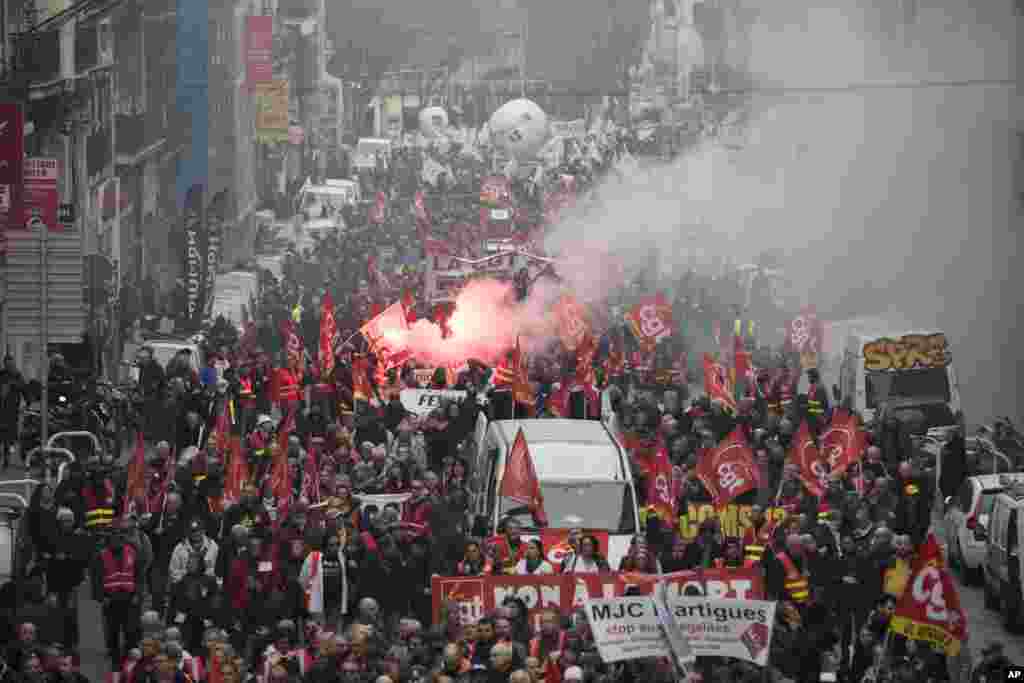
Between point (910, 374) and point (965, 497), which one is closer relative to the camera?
point (965, 497)

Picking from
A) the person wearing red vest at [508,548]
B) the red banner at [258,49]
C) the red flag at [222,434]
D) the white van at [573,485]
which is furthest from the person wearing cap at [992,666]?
the red banner at [258,49]

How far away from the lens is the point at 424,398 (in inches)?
1095

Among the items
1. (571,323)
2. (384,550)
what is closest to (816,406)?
(571,323)

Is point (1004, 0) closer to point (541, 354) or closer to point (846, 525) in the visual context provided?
point (541, 354)

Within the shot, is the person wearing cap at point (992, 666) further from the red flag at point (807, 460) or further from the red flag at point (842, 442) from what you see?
the red flag at point (842, 442)

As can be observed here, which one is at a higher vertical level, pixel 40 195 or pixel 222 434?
pixel 40 195

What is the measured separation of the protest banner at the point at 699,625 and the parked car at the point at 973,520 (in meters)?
7.69

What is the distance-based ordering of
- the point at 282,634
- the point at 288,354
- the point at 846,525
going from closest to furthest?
1. the point at 282,634
2. the point at 846,525
3. the point at 288,354

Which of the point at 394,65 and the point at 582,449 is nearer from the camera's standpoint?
the point at 582,449

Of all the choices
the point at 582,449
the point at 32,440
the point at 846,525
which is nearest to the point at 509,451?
the point at 582,449

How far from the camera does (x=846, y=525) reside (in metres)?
21.1

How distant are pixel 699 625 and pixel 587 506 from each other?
554 cm

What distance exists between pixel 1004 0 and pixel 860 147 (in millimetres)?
5123

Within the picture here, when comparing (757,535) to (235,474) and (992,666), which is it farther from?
(992,666)
